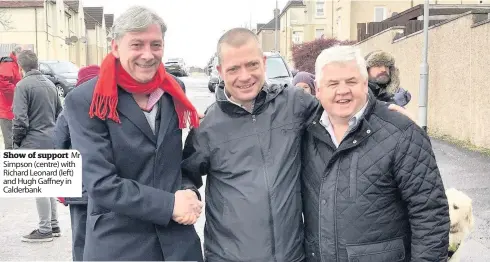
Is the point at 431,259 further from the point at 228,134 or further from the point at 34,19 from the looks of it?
the point at 34,19

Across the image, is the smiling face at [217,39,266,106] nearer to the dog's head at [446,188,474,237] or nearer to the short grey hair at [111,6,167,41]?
the short grey hair at [111,6,167,41]

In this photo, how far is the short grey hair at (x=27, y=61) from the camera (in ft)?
21.4

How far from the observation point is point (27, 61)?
6539 millimetres

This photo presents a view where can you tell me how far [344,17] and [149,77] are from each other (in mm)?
Answer: 41471

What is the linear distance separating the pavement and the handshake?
3545 millimetres

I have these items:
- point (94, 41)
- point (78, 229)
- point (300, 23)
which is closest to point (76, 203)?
point (78, 229)

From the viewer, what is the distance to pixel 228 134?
2.83 meters

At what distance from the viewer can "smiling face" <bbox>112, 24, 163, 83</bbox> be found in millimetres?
2557

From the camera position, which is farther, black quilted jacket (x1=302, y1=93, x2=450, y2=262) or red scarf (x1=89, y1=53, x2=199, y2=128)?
black quilted jacket (x1=302, y1=93, x2=450, y2=262)

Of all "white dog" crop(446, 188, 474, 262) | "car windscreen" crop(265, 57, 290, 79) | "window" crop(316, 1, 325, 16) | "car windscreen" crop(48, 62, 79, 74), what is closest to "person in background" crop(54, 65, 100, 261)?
"white dog" crop(446, 188, 474, 262)

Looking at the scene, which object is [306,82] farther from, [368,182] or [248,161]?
[368,182]

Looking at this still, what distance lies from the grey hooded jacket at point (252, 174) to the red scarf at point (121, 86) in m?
0.16

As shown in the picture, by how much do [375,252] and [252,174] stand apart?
66 centimetres

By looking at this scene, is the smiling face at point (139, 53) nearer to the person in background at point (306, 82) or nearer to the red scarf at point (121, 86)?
the red scarf at point (121, 86)
